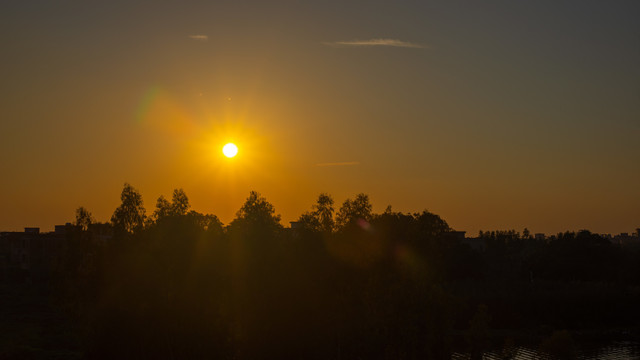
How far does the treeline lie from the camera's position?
31812mm

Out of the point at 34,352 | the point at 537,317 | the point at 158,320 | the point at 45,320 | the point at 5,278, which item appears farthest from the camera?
the point at 5,278

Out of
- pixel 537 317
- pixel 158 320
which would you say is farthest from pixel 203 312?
pixel 537 317

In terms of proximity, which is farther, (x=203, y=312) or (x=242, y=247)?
(x=242, y=247)

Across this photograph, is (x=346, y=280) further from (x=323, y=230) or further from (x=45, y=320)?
(x=45, y=320)

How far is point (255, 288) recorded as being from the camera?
38.3 metres

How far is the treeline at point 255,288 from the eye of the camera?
31.8 metres

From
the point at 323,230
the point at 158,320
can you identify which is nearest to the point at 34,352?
the point at 158,320

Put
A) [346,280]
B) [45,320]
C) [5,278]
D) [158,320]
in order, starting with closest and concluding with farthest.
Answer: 1. [158,320]
2. [346,280]
3. [45,320]
4. [5,278]

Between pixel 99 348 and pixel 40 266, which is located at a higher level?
pixel 40 266

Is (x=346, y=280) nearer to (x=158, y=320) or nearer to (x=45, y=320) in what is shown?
(x=158, y=320)

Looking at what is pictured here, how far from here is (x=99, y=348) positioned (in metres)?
36.7

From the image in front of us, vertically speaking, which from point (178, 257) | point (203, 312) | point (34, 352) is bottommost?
point (34, 352)

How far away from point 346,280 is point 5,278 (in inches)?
3435

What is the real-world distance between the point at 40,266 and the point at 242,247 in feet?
271
